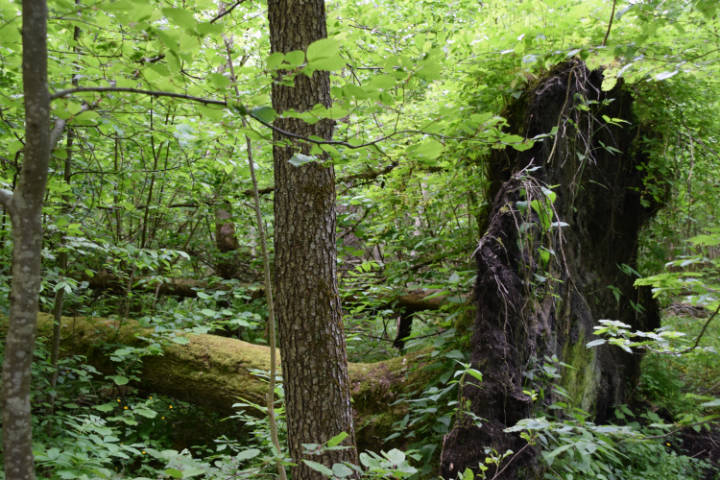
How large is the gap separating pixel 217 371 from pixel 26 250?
11.3 feet

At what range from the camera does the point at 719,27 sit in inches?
134

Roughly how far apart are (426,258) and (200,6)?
3.22 m

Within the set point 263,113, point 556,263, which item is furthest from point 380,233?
point 263,113

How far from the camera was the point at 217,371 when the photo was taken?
4203 mm

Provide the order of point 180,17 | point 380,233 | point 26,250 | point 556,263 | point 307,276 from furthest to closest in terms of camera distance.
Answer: point 380,233 → point 556,263 → point 307,276 → point 180,17 → point 26,250

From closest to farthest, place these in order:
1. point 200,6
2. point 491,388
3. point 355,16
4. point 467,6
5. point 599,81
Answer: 1. point 200,6
2. point 491,388
3. point 599,81
4. point 355,16
5. point 467,6

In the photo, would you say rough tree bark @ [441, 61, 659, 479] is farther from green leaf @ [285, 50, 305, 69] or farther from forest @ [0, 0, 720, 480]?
green leaf @ [285, 50, 305, 69]

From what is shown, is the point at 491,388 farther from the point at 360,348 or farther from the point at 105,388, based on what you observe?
the point at 105,388

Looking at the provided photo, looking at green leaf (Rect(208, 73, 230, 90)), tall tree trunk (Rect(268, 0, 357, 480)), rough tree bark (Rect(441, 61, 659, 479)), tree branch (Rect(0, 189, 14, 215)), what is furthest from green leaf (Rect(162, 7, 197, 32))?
rough tree bark (Rect(441, 61, 659, 479))

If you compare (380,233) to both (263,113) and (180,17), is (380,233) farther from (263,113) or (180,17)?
(180,17)

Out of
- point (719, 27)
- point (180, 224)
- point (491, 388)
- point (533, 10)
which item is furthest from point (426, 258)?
point (180, 224)

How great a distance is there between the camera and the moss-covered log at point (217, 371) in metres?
3.65

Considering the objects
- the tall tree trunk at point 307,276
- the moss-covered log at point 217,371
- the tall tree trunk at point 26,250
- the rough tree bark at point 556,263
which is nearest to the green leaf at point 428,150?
the tall tree trunk at point 307,276

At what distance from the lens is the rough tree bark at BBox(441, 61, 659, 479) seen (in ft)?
8.71
